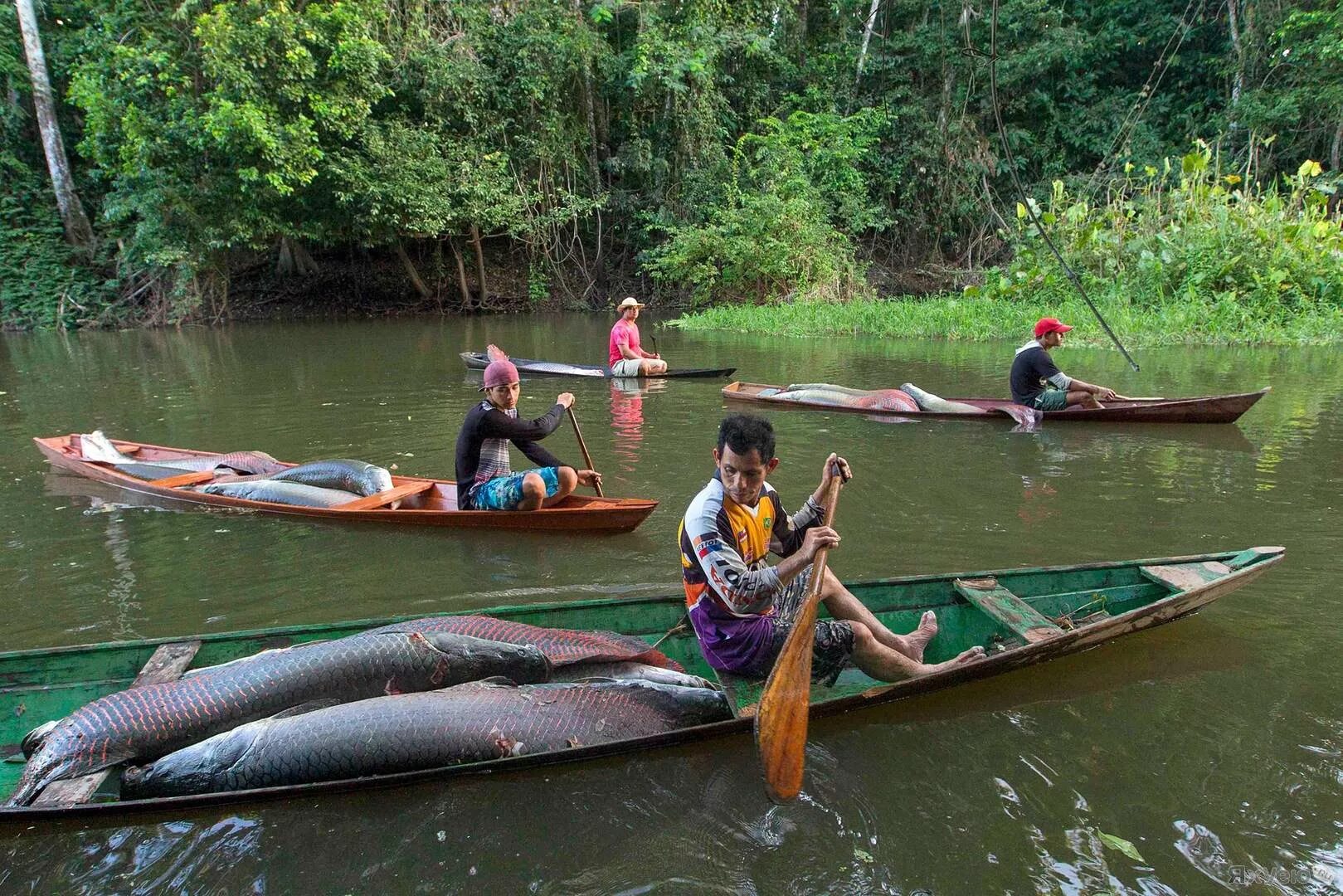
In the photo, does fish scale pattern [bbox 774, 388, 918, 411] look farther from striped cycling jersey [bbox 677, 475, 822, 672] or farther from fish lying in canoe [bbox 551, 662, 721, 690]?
fish lying in canoe [bbox 551, 662, 721, 690]

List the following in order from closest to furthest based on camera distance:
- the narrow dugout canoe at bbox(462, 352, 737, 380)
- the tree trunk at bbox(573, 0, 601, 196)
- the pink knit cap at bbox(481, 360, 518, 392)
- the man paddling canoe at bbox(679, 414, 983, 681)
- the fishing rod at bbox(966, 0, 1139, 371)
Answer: the man paddling canoe at bbox(679, 414, 983, 681)
the pink knit cap at bbox(481, 360, 518, 392)
the fishing rod at bbox(966, 0, 1139, 371)
the narrow dugout canoe at bbox(462, 352, 737, 380)
the tree trunk at bbox(573, 0, 601, 196)

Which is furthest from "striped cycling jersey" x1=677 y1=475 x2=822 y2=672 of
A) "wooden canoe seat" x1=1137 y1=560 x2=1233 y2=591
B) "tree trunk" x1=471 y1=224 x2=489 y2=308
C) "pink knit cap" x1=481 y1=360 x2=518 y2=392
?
"tree trunk" x1=471 y1=224 x2=489 y2=308

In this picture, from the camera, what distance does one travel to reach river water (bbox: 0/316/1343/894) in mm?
2943

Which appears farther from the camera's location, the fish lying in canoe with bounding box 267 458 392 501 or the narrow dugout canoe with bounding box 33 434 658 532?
the fish lying in canoe with bounding box 267 458 392 501

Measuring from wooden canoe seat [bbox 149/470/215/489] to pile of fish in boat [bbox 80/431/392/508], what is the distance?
17 centimetres

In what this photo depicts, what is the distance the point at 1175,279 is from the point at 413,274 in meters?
17.6

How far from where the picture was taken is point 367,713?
126 inches

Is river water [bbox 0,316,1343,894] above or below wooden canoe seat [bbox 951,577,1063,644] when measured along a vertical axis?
below

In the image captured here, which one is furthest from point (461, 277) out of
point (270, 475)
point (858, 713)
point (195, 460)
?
point (858, 713)

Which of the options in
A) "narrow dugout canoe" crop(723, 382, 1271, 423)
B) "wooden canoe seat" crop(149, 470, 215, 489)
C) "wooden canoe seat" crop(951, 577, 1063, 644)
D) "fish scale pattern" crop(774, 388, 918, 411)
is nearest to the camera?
"wooden canoe seat" crop(951, 577, 1063, 644)

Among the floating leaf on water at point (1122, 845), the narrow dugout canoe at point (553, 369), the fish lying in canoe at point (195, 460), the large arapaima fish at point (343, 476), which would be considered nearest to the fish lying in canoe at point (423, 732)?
the floating leaf on water at point (1122, 845)

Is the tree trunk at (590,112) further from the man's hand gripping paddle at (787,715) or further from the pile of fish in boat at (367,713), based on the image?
the man's hand gripping paddle at (787,715)

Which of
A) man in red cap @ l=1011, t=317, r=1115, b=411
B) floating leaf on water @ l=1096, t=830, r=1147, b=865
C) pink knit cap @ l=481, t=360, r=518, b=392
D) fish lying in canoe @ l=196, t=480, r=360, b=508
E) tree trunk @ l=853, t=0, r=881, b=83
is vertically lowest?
floating leaf on water @ l=1096, t=830, r=1147, b=865

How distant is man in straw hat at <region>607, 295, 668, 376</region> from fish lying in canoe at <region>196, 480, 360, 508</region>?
225 inches
